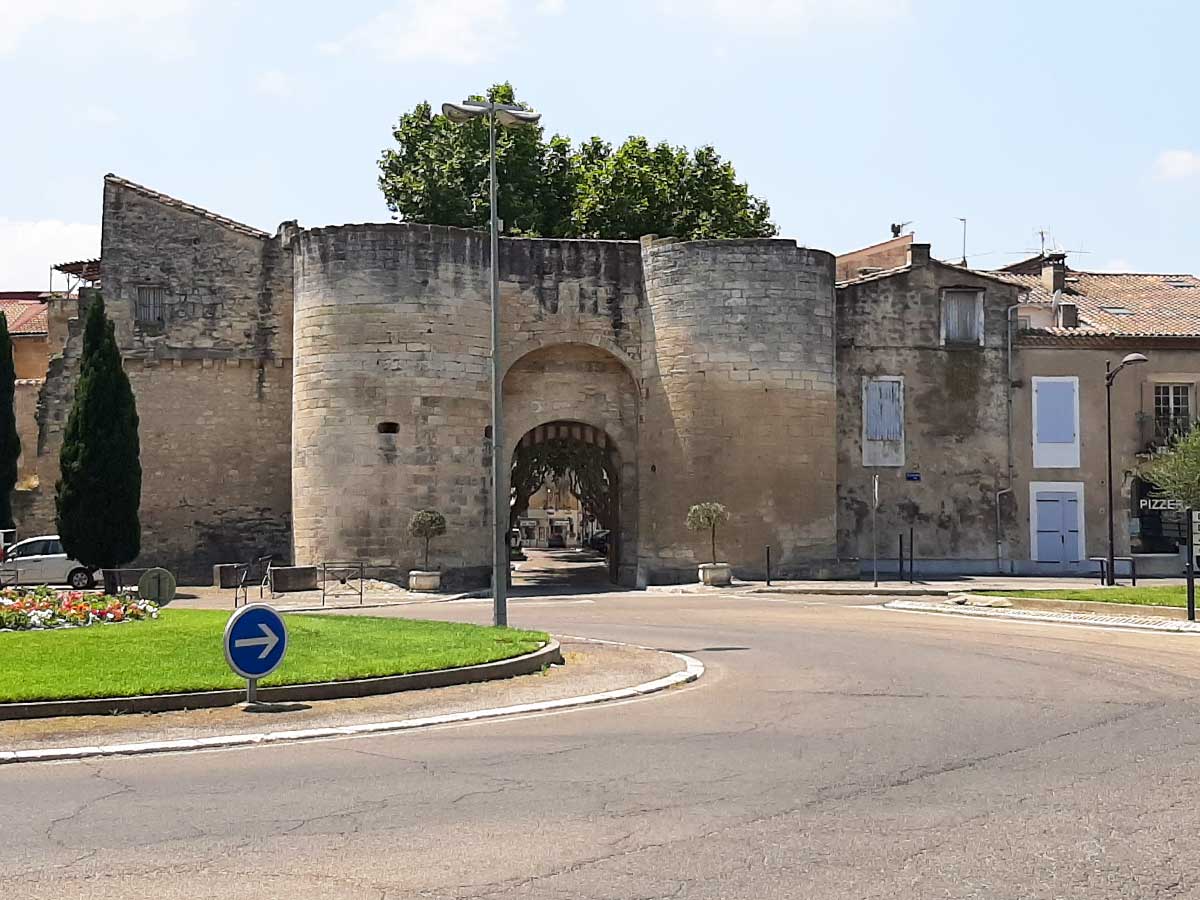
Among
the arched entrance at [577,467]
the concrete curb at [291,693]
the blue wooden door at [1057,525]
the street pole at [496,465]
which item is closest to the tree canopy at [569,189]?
the arched entrance at [577,467]

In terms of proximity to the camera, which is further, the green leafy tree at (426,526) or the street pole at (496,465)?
the green leafy tree at (426,526)

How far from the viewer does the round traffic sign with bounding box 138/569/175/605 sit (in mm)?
17422

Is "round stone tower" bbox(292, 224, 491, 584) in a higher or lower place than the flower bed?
higher

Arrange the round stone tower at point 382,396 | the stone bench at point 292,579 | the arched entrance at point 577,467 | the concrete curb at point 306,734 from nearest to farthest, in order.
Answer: the concrete curb at point 306,734 < the stone bench at point 292,579 < the round stone tower at point 382,396 < the arched entrance at point 577,467

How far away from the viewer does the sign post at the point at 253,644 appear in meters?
11.6

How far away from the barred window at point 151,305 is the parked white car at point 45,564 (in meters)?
7.32

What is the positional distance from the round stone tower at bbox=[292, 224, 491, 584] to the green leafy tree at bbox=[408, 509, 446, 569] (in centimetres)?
33

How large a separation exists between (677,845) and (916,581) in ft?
90.5

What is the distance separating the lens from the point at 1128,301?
142 ft

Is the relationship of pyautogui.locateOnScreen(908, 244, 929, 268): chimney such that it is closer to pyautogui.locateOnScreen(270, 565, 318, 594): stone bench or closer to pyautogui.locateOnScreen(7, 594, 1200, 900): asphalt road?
pyautogui.locateOnScreen(270, 565, 318, 594): stone bench

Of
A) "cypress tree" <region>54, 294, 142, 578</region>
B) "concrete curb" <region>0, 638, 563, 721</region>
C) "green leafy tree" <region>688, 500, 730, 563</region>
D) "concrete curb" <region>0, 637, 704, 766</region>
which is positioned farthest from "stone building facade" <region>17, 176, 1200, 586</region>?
"concrete curb" <region>0, 637, 704, 766</region>

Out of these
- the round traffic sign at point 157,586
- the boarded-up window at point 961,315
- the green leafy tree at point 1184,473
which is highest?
the boarded-up window at point 961,315

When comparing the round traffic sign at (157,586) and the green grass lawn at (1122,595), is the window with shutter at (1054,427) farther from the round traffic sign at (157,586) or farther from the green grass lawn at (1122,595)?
the round traffic sign at (157,586)

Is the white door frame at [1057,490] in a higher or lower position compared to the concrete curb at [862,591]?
higher
